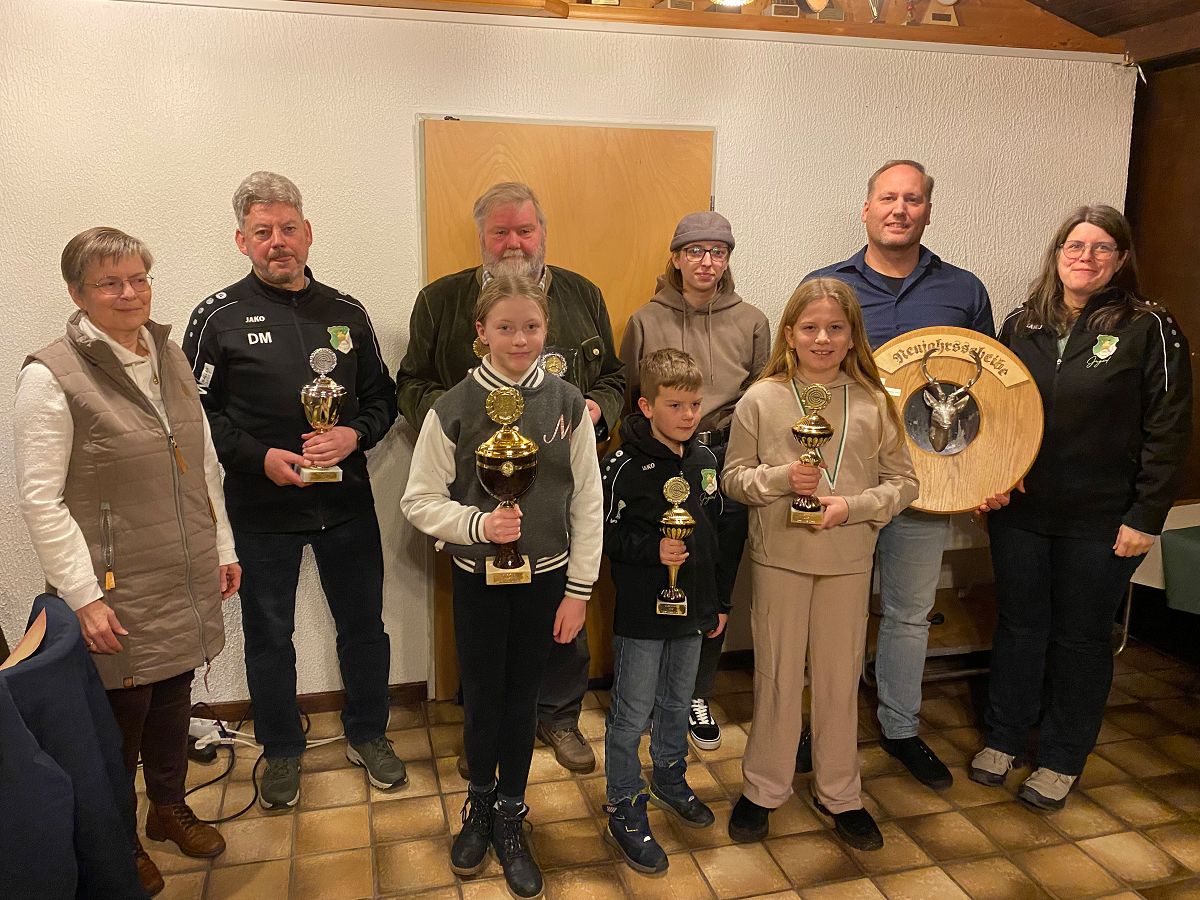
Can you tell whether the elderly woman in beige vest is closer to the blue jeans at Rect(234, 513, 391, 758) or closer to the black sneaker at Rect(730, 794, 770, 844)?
the blue jeans at Rect(234, 513, 391, 758)

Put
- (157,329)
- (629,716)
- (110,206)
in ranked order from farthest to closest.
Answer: (110,206)
(629,716)
(157,329)

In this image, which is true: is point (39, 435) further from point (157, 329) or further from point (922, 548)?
point (922, 548)

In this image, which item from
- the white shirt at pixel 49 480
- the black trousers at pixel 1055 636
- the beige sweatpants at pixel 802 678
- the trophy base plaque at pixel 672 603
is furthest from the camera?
the black trousers at pixel 1055 636

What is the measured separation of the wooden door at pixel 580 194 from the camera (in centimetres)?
299

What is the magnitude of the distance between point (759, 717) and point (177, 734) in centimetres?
156

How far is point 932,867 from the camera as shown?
7.85 ft

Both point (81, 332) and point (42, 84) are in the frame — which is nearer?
point (81, 332)

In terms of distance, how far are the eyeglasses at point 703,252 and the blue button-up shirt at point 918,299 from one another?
281mm

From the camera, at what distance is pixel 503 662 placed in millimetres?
2191

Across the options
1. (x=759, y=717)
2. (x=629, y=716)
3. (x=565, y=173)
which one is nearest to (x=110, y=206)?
(x=565, y=173)

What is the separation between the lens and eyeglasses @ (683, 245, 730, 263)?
9.13 feet

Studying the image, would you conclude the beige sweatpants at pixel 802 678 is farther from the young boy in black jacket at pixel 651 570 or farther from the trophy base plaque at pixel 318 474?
the trophy base plaque at pixel 318 474

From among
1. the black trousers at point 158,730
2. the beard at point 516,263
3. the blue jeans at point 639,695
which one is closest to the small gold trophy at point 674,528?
the blue jeans at point 639,695

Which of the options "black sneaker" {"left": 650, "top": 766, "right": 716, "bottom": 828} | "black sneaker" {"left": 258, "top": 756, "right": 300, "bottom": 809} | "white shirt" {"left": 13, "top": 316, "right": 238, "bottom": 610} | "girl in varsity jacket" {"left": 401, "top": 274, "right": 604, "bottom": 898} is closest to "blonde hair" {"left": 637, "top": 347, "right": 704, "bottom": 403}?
"girl in varsity jacket" {"left": 401, "top": 274, "right": 604, "bottom": 898}
